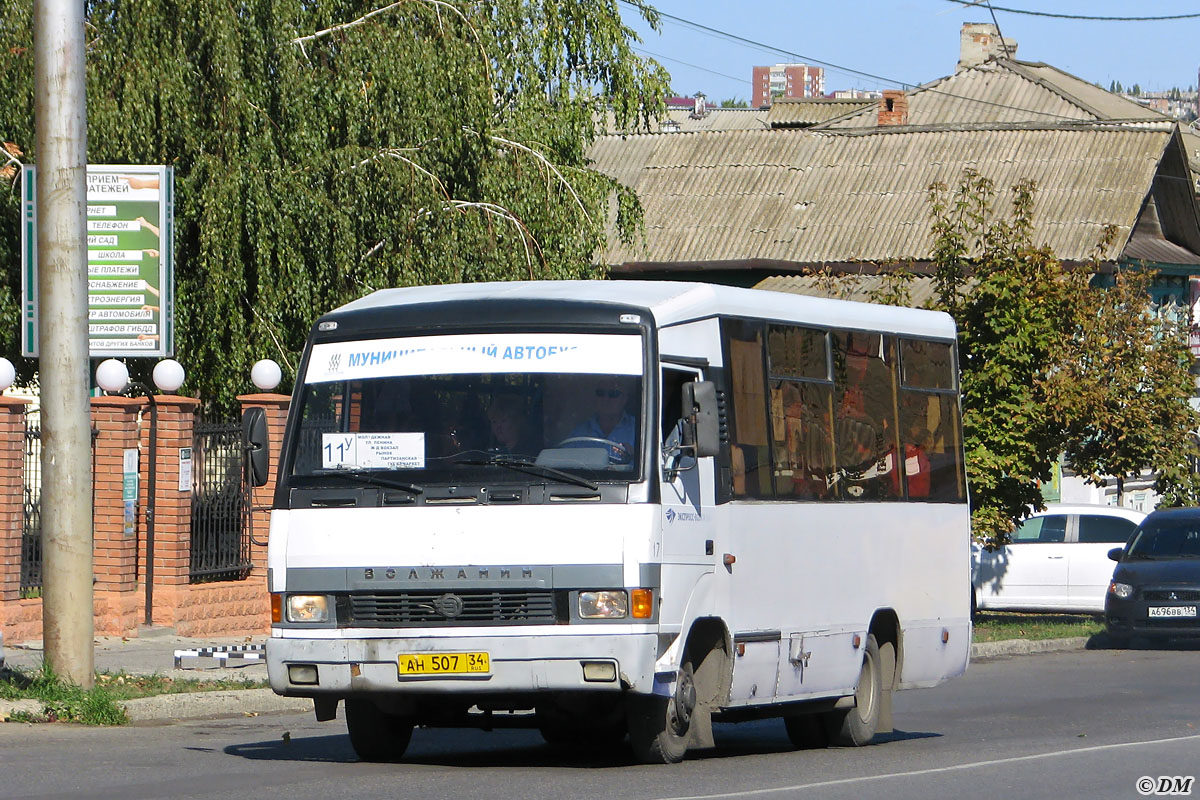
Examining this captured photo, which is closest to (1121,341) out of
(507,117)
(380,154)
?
(507,117)

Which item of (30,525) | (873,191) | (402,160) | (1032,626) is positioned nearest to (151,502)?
(30,525)

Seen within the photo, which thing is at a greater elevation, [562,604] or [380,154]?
[380,154]

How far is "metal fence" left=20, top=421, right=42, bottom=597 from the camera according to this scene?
19203mm

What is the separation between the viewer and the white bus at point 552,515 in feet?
34.9

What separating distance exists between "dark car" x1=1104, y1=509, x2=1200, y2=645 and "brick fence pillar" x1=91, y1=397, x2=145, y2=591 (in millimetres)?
13003

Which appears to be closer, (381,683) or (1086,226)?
(381,683)

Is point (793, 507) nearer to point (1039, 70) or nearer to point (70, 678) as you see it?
point (70, 678)

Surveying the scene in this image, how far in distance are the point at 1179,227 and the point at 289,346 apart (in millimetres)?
29896

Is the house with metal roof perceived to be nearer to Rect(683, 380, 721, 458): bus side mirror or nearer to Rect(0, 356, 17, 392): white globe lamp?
Rect(0, 356, 17, 392): white globe lamp

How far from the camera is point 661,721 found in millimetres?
11055

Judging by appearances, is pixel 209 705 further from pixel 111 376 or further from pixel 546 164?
pixel 546 164

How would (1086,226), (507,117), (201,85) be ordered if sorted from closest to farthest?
(201,85) < (507,117) < (1086,226)

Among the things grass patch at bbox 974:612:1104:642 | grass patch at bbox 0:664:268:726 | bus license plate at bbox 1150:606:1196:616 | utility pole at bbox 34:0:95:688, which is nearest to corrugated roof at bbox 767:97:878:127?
grass patch at bbox 974:612:1104:642

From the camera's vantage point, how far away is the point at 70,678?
14195mm
